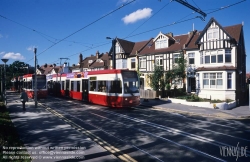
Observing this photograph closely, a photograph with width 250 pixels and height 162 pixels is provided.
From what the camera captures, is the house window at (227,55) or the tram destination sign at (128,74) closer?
the tram destination sign at (128,74)

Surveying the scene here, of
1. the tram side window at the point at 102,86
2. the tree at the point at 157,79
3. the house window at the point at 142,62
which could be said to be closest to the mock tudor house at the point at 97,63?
the house window at the point at 142,62

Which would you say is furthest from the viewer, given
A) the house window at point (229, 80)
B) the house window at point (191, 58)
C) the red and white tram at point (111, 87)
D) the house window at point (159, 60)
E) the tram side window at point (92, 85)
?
the house window at point (159, 60)

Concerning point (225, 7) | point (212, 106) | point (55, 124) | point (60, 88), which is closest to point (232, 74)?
point (212, 106)

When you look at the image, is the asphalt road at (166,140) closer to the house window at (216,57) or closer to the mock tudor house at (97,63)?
the house window at (216,57)

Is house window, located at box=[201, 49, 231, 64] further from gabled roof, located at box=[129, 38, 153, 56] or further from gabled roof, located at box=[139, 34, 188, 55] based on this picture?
gabled roof, located at box=[129, 38, 153, 56]

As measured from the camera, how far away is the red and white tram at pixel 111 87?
616 inches

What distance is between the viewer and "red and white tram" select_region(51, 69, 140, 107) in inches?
616

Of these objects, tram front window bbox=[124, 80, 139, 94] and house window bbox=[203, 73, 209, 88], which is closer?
tram front window bbox=[124, 80, 139, 94]

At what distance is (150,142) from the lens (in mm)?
8375

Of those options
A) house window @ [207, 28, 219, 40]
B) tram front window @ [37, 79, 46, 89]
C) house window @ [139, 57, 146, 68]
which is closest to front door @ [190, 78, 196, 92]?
house window @ [207, 28, 219, 40]

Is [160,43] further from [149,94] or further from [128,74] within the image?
[128,74]

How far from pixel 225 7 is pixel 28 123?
44.1 feet

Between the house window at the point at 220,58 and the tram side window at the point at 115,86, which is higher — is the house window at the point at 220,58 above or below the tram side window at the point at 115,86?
above

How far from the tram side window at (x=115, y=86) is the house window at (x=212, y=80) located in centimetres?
1461
